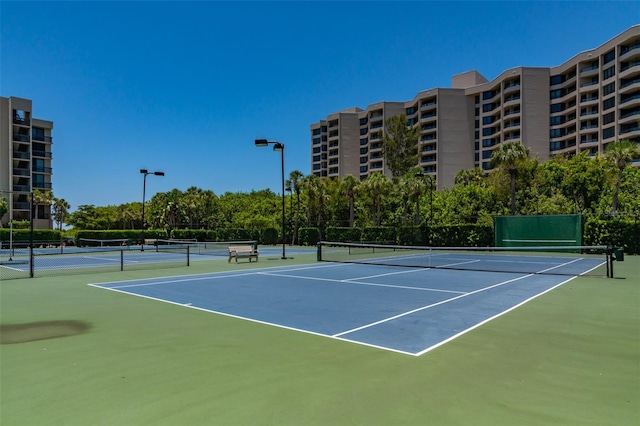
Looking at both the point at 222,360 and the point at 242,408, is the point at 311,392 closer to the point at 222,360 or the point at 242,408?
the point at 242,408

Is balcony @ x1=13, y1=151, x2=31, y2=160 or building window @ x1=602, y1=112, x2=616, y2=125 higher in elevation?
building window @ x1=602, y1=112, x2=616, y2=125

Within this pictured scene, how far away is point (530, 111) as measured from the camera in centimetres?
7294

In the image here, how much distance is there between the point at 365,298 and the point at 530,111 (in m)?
73.9

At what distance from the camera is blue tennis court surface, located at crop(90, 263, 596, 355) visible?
7.32 m

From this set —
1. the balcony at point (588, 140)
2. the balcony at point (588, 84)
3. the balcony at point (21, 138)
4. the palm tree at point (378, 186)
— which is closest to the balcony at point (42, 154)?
the balcony at point (21, 138)

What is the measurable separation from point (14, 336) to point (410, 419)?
21.6 ft

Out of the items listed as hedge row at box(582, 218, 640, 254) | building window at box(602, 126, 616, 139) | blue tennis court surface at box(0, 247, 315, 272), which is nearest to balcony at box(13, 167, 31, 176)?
blue tennis court surface at box(0, 247, 315, 272)

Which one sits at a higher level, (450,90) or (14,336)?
(450,90)

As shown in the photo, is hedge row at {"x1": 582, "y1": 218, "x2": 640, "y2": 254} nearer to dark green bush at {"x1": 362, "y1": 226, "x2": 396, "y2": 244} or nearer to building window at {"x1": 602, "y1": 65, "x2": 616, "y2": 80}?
dark green bush at {"x1": 362, "y1": 226, "x2": 396, "y2": 244}

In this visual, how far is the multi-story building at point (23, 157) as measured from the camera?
209ft

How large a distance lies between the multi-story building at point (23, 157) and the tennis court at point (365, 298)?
6263cm

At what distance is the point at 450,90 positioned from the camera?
3329 inches

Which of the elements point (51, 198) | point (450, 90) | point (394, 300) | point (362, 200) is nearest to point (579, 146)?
point (450, 90)

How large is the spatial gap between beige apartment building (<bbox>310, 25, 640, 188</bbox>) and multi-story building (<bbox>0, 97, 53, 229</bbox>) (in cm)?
6162
